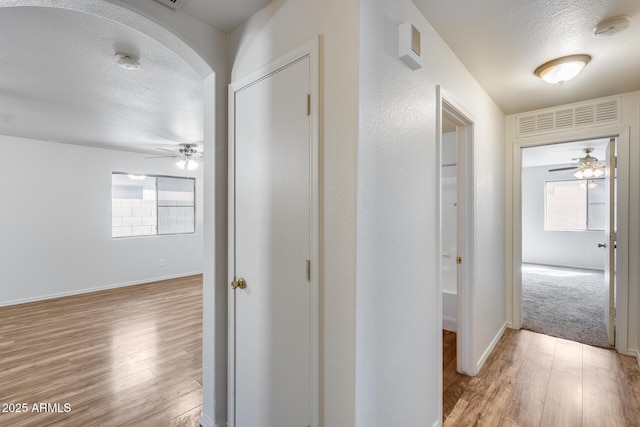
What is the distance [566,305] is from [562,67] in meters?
3.57

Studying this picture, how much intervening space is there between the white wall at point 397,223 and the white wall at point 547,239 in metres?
6.82

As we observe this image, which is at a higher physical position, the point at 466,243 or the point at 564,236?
the point at 466,243

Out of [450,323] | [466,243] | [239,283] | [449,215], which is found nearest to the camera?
[239,283]

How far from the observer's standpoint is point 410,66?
4.84 feet

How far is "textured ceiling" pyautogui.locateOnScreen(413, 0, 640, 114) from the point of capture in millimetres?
1537

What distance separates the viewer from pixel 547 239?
719 centimetres

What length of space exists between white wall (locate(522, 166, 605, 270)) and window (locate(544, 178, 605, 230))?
0.14 meters

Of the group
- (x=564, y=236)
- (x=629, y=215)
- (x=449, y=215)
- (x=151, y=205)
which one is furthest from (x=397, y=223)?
(x=564, y=236)

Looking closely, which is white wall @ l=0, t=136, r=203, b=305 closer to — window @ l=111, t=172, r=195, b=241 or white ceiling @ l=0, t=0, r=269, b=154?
window @ l=111, t=172, r=195, b=241

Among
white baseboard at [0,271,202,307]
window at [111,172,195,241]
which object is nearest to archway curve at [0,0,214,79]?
window at [111,172,195,241]

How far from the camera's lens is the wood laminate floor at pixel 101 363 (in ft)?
6.54

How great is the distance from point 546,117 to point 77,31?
4.07 meters

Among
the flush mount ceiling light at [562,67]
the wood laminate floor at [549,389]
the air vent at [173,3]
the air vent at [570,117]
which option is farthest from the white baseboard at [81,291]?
the flush mount ceiling light at [562,67]

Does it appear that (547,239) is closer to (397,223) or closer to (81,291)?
(397,223)
